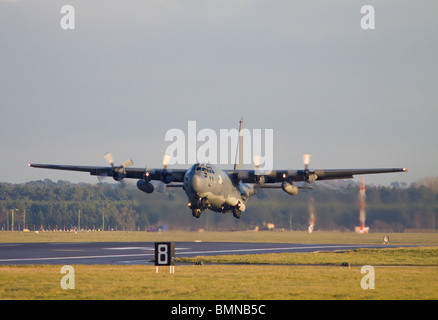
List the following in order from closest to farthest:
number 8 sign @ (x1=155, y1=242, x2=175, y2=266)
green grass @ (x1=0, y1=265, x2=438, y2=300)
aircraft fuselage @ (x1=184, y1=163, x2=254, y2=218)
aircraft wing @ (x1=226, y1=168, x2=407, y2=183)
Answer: green grass @ (x1=0, y1=265, x2=438, y2=300) → number 8 sign @ (x1=155, y1=242, x2=175, y2=266) → aircraft fuselage @ (x1=184, y1=163, x2=254, y2=218) → aircraft wing @ (x1=226, y1=168, x2=407, y2=183)

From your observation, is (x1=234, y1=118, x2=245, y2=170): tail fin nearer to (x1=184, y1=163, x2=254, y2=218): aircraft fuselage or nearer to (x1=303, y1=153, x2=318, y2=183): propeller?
(x1=184, y1=163, x2=254, y2=218): aircraft fuselage

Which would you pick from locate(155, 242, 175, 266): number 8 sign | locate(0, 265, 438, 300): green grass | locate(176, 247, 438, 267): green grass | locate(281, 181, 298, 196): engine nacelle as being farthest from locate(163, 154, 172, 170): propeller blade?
locate(155, 242, 175, 266): number 8 sign

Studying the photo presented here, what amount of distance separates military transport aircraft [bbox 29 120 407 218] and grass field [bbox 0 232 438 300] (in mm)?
10279

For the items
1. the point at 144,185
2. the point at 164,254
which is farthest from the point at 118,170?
the point at 164,254

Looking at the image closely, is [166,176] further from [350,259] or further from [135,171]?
[350,259]

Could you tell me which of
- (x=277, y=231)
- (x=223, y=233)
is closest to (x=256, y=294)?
(x=223, y=233)

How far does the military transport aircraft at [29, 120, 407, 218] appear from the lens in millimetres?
54000

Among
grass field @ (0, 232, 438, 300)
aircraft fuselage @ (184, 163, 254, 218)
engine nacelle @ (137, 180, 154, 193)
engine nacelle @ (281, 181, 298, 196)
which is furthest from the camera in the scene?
engine nacelle @ (137, 180, 154, 193)

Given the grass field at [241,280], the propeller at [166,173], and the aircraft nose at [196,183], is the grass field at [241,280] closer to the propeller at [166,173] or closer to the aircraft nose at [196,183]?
the aircraft nose at [196,183]

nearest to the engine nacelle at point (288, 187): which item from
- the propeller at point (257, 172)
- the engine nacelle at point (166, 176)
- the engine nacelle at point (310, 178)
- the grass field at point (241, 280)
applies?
the engine nacelle at point (310, 178)

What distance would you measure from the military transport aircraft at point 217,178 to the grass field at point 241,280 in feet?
33.7

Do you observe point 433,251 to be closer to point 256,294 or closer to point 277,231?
point 256,294

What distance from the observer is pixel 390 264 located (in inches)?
1577
